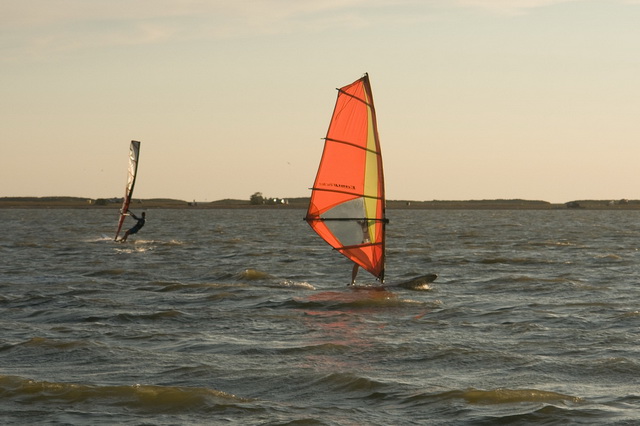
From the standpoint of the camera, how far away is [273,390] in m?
14.7

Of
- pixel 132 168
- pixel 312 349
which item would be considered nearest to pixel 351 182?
pixel 312 349

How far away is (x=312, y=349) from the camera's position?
59.5ft

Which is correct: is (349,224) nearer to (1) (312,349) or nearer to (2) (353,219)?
(2) (353,219)

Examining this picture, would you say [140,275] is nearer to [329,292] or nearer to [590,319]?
[329,292]

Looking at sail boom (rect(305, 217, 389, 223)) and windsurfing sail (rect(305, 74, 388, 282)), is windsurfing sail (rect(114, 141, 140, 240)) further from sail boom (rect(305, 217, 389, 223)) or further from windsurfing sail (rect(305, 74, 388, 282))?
Answer: sail boom (rect(305, 217, 389, 223))

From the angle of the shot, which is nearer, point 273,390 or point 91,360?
point 273,390

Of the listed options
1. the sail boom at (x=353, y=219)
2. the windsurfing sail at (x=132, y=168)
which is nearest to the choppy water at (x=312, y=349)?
the sail boom at (x=353, y=219)

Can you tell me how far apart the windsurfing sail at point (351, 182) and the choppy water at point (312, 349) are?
1.73 m

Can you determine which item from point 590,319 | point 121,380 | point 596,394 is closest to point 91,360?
point 121,380

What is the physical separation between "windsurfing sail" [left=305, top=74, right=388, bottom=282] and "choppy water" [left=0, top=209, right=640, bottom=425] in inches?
67.9

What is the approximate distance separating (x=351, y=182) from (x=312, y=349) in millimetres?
10226

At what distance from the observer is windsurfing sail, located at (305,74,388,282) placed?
27.2m

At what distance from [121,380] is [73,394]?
112 centimetres

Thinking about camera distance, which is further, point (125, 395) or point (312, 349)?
point (312, 349)
